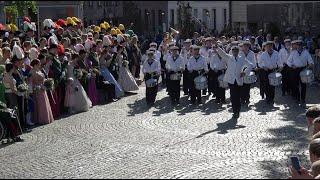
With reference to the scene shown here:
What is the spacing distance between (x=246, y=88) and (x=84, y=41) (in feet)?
20.3

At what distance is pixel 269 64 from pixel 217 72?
1.66 metres

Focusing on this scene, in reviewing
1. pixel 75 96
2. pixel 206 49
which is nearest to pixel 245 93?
pixel 206 49

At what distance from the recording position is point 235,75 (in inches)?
688

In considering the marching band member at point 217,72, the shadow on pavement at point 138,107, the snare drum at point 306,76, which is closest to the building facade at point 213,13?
the marching band member at point 217,72

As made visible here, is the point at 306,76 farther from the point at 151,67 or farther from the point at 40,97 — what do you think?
the point at 40,97

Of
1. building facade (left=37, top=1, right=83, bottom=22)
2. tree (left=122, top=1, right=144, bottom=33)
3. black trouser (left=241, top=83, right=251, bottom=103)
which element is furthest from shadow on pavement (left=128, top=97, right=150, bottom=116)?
tree (left=122, top=1, right=144, bottom=33)

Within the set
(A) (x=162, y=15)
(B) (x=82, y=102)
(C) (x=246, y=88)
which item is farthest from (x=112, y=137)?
(A) (x=162, y=15)

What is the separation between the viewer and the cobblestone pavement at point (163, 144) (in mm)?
11516

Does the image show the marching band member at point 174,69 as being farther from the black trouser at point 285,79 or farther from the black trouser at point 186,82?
the black trouser at point 285,79

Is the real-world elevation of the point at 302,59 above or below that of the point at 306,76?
above

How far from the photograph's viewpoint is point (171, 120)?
17.0 meters

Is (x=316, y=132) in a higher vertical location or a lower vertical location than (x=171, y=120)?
higher

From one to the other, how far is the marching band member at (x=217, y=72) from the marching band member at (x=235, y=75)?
77.0 inches

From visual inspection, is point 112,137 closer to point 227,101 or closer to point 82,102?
point 82,102
